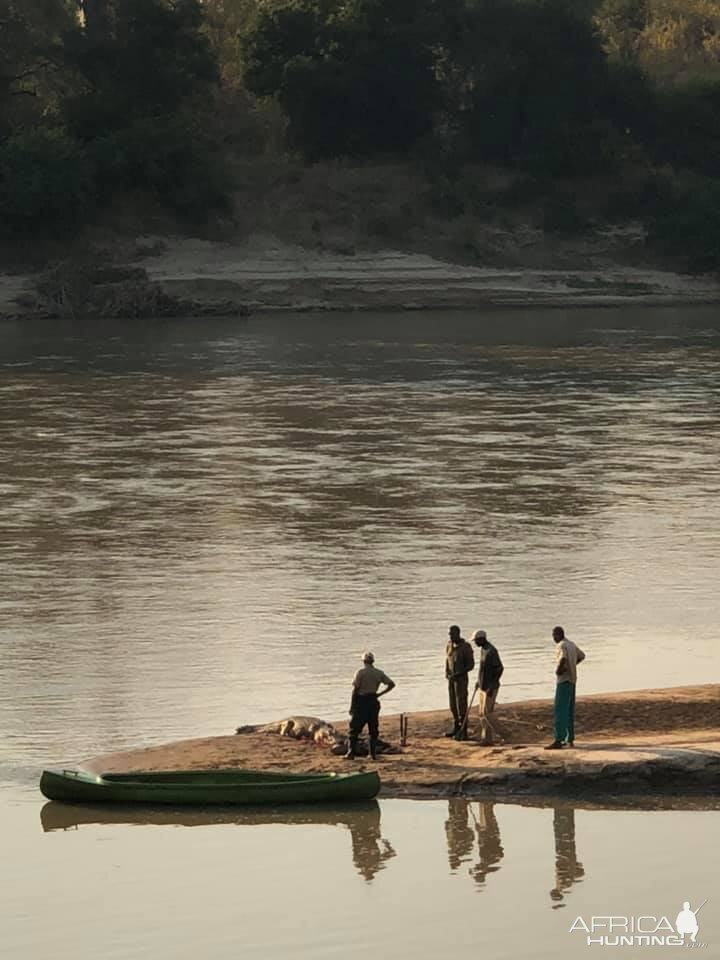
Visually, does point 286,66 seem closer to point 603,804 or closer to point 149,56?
point 149,56

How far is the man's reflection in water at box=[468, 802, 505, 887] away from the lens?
20.8m

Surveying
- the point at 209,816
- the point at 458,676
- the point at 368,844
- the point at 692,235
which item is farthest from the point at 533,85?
the point at 368,844

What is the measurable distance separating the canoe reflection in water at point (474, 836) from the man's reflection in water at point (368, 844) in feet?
2.13

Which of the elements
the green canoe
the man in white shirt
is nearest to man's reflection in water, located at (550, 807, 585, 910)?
the man in white shirt

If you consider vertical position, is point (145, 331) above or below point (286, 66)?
below

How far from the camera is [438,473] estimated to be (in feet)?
158

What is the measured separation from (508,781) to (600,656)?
254 inches

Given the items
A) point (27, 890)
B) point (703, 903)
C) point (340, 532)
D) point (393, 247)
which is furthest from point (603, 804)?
point (393, 247)

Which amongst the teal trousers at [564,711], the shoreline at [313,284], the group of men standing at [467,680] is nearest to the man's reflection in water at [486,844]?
the teal trousers at [564,711]

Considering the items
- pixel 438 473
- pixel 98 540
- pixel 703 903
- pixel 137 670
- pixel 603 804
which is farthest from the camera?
pixel 438 473

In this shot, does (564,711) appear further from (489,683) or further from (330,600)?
(330,600)

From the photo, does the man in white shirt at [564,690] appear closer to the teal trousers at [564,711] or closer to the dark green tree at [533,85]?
the teal trousers at [564,711]

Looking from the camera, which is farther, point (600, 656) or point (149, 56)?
point (149, 56)

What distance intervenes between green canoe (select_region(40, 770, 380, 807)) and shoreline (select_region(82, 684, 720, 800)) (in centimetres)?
69
